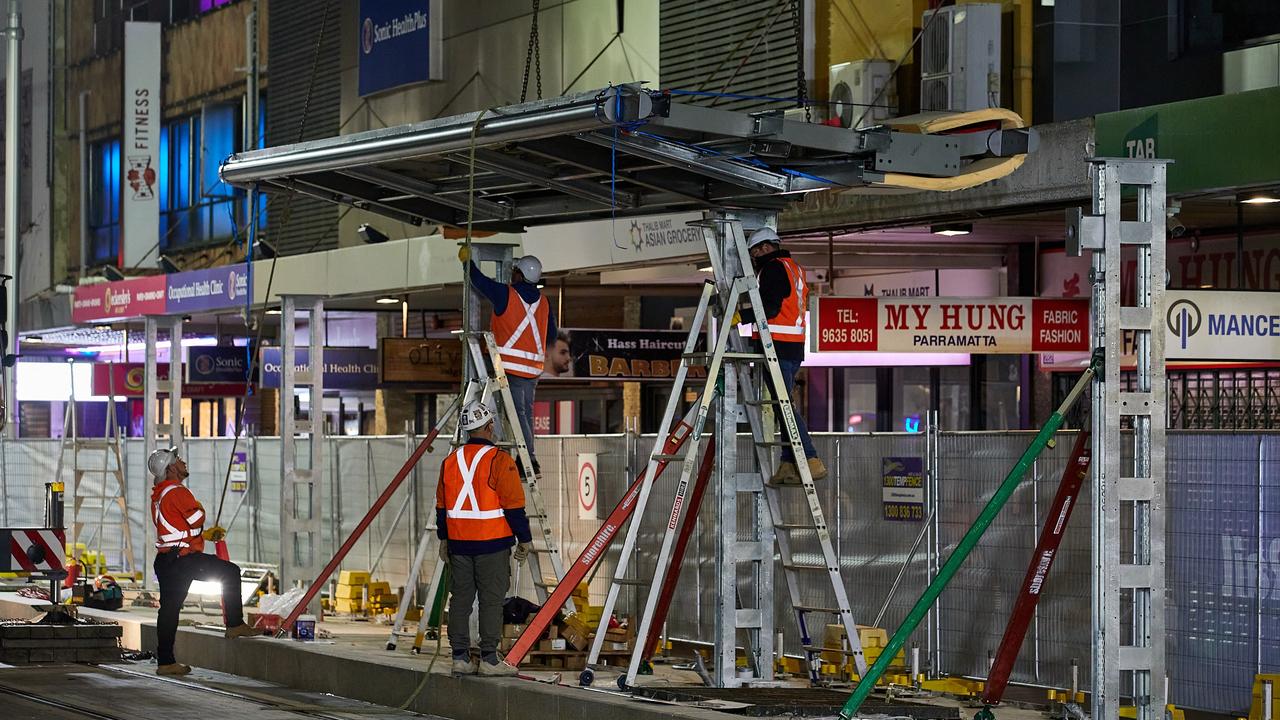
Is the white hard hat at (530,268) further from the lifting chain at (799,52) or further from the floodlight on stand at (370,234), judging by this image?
the floodlight on stand at (370,234)

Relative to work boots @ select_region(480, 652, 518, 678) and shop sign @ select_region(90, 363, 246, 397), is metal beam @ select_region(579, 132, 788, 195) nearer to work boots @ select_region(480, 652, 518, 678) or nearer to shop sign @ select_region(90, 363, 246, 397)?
work boots @ select_region(480, 652, 518, 678)

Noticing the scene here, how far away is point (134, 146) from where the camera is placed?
39250 millimetres

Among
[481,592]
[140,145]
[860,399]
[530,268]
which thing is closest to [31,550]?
[530,268]

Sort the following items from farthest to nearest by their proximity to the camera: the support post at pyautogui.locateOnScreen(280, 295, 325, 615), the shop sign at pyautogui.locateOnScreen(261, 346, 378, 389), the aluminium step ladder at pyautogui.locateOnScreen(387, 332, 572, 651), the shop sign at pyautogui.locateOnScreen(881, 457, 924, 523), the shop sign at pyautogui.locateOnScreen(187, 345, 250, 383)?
the shop sign at pyautogui.locateOnScreen(187, 345, 250, 383) → the shop sign at pyautogui.locateOnScreen(261, 346, 378, 389) → the support post at pyautogui.locateOnScreen(280, 295, 325, 615) → the aluminium step ladder at pyautogui.locateOnScreen(387, 332, 572, 651) → the shop sign at pyautogui.locateOnScreen(881, 457, 924, 523)

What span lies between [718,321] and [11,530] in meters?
10.3

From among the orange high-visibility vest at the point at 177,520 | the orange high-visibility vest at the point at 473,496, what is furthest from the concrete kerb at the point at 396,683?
the orange high-visibility vest at the point at 473,496

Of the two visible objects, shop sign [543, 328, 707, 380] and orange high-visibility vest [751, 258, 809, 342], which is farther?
shop sign [543, 328, 707, 380]

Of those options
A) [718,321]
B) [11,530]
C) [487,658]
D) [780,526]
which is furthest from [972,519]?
[11,530]

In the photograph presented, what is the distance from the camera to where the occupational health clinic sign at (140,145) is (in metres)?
38.8

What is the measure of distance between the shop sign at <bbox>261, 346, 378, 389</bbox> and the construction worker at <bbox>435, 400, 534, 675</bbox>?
1628cm

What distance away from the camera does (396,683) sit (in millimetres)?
15305

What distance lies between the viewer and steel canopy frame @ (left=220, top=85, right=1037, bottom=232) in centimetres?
1226

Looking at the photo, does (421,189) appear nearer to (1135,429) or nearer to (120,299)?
(1135,429)

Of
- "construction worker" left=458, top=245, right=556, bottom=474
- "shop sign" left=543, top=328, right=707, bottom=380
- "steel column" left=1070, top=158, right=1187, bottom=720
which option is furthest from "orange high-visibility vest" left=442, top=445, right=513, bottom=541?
"shop sign" left=543, top=328, right=707, bottom=380
